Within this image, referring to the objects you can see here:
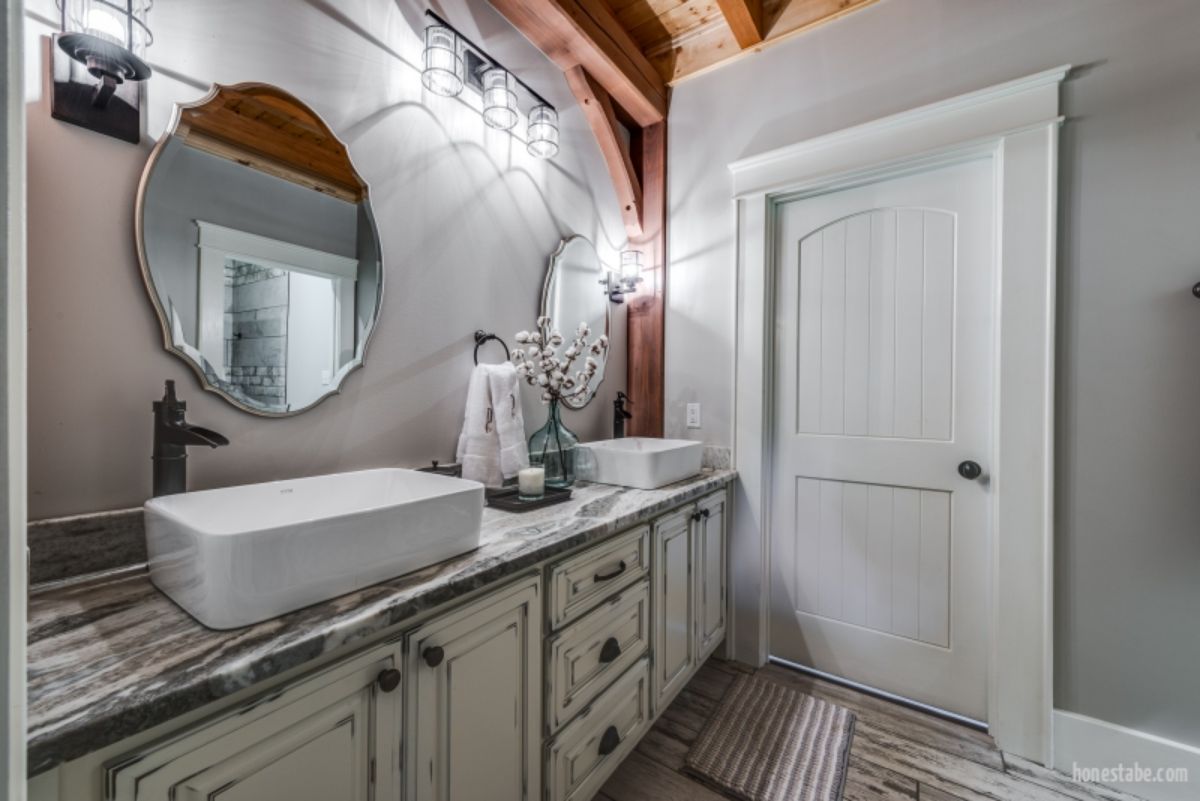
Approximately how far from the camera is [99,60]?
871 millimetres

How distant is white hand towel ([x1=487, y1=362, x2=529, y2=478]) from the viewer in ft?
5.24

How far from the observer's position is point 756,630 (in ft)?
7.00

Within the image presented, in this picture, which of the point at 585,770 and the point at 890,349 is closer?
the point at 585,770

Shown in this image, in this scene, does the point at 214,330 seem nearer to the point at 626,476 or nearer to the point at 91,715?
the point at 91,715

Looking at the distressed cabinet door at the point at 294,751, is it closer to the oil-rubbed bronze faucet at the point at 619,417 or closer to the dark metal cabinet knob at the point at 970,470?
the oil-rubbed bronze faucet at the point at 619,417

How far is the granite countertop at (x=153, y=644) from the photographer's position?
0.51 metres

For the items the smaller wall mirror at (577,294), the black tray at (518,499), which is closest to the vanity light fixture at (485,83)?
the smaller wall mirror at (577,294)

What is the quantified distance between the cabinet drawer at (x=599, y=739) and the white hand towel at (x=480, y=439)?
70cm

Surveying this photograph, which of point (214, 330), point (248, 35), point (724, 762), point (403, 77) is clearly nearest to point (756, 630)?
point (724, 762)

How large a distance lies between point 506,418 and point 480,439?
11 cm

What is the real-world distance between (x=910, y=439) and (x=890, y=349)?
1.16 feet

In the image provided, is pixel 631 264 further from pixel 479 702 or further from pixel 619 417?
pixel 479 702

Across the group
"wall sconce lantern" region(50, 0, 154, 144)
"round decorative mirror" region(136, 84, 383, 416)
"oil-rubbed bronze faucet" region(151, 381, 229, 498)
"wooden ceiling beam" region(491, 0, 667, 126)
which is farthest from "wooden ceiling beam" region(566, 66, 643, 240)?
"oil-rubbed bronze faucet" region(151, 381, 229, 498)

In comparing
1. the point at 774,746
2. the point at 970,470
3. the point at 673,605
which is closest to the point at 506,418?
the point at 673,605
